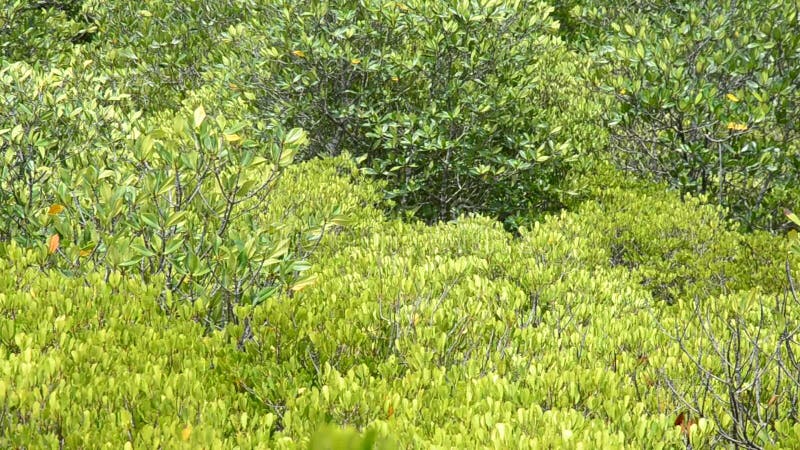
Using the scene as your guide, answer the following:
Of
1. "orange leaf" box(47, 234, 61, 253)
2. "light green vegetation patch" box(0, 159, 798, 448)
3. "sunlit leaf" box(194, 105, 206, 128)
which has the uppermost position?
"sunlit leaf" box(194, 105, 206, 128)

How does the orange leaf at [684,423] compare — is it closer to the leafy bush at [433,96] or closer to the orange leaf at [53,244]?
the orange leaf at [53,244]

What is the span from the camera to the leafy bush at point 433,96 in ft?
30.2

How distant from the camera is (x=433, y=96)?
31.7ft

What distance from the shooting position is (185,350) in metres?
3.71

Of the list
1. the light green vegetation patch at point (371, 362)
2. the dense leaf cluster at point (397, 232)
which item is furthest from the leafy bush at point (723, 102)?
the light green vegetation patch at point (371, 362)

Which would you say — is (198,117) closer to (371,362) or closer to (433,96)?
(371,362)

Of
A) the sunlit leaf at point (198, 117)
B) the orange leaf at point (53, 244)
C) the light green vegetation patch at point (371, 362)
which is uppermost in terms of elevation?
the sunlit leaf at point (198, 117)

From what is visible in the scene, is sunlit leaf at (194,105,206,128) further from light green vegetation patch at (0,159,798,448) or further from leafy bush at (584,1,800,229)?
leafy bush at (584,1,800,229)

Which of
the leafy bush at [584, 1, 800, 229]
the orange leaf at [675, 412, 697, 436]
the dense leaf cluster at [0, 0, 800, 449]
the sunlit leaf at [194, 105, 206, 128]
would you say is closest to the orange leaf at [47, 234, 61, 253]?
the dense leaf cluster at [0, 0, 800, 449]

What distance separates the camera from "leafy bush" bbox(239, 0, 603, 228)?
9.20m

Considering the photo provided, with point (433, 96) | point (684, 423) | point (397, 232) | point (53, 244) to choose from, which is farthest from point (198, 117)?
point (433, 96)

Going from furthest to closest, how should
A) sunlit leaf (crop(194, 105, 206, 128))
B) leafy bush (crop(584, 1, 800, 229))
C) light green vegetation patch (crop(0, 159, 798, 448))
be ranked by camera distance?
leafy bush (crop(584, 1, 800, 229)) → sunlit leaf (crop(194, 105, 206, 128)) → light green vegetation patch (crop(0, 159, 798, 448))

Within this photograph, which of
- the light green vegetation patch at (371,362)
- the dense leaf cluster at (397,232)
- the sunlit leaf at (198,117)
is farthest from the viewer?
the sunlit leaf at (198,117)

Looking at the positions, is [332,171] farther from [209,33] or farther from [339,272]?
[209,33]
